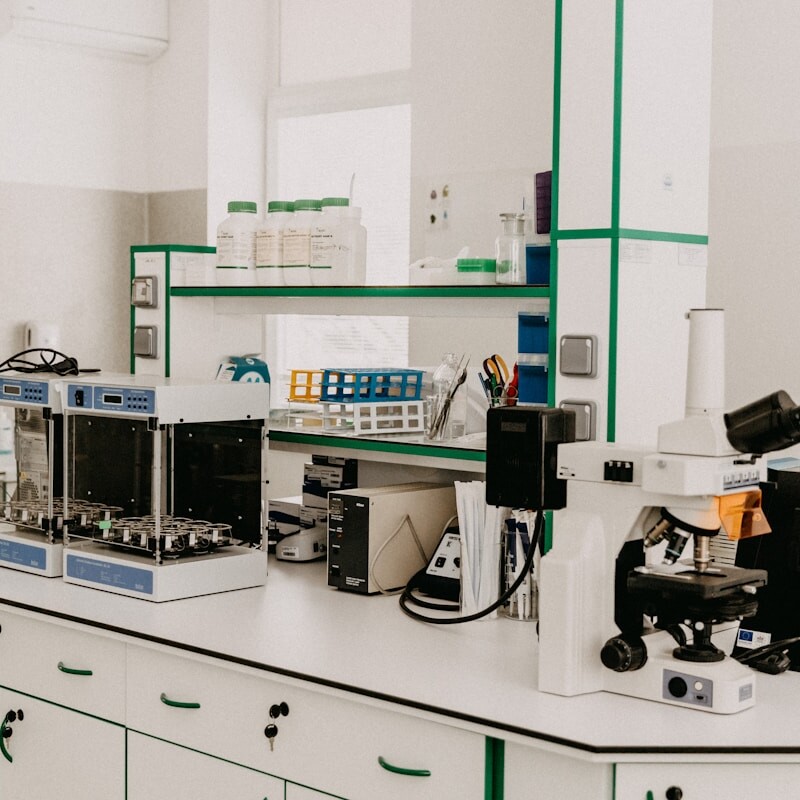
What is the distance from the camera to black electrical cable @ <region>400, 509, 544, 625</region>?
217cm

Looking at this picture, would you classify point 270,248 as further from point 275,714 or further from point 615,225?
point 275,714

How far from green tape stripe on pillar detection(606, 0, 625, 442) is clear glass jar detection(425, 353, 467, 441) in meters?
0.54

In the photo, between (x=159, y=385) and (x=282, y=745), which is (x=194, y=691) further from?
(x=159, y=385)

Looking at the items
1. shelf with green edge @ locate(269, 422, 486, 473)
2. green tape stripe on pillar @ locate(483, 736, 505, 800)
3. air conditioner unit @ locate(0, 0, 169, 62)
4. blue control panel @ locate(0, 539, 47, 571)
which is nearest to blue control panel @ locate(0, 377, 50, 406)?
blue control panel @ locate(0, 539, 47, 571)

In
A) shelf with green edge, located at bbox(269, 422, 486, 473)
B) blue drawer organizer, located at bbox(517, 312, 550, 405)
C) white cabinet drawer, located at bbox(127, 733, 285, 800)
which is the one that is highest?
blue drawer organizer, located at bbox(517, 312, 550, 405)

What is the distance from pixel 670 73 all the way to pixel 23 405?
5.70 ft

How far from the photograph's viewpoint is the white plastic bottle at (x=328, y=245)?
291 centimetres

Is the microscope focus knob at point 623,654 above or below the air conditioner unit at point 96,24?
below

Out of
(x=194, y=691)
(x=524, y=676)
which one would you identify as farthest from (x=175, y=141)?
(x=524, y=676)

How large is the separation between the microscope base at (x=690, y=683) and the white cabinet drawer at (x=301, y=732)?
28 cm

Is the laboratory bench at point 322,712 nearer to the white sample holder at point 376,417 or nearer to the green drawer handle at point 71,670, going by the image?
the green drawer handle at point 71,670

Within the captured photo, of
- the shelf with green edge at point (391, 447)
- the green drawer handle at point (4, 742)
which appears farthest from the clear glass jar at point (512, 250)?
the green drawer handle at point (4, 742)

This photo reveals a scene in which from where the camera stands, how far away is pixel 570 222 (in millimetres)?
2389

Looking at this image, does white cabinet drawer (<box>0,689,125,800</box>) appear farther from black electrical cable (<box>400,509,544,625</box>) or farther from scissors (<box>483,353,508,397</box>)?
scissors (<box>483,353,508,397</box>)
